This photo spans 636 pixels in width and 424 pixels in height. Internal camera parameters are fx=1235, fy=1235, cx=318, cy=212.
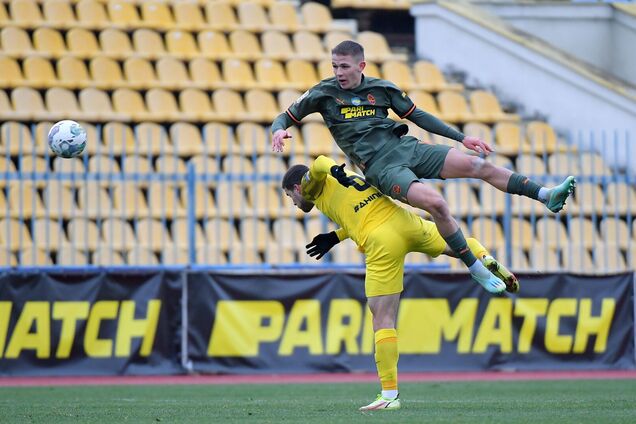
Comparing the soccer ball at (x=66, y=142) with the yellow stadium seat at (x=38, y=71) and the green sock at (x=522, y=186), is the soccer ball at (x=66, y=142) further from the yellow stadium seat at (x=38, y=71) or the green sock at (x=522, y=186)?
the yellow stadium seat at (x=38, y=71)

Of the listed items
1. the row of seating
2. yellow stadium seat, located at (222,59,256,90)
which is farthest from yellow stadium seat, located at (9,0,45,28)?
yellow stadium seat, located at (222,59,256,90)

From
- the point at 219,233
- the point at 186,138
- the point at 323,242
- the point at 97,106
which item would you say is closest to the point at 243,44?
the point at 186,138

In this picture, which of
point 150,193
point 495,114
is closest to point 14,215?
point 150,193

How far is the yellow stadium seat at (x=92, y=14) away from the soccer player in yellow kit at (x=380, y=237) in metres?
9.76

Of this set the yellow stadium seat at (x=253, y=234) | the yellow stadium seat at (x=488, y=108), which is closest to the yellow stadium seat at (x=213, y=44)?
the yellow stadium seat at (x=253, y=234)

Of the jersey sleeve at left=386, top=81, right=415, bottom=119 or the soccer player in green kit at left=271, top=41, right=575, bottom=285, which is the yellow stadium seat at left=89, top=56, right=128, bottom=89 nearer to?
the soccer player in green kit at left=271, top=41, right=575, bottom=285

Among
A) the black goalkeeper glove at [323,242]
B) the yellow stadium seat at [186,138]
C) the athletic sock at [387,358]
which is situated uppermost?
the yellow stadium seat at [186,138]

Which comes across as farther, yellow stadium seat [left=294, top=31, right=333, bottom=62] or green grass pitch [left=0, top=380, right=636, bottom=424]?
yellow stadium seat [left=294, top=31, right=333, bottom=62]

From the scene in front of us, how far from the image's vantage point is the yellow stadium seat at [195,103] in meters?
17.2

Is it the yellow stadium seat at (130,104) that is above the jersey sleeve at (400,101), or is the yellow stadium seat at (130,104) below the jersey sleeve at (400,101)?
above

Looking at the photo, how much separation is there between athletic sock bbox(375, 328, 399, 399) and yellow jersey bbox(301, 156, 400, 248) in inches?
30.0

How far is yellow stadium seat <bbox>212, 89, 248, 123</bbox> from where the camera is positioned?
17328mm

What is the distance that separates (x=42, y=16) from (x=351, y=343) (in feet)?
24.7

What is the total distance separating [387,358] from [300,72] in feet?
33.2
